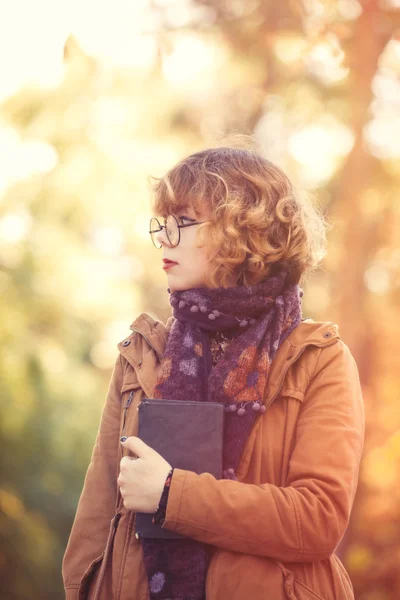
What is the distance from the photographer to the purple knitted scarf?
1.64 metres

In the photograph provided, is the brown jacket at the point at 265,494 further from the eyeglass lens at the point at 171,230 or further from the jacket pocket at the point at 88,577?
the eyeglass lens at the point at 171,230

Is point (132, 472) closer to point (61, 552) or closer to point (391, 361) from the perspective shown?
point (61, 552)

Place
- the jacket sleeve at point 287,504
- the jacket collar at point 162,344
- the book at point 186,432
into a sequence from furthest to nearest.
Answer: the jacket collar at point 162,344
the book at point 186,432
the jacket sleeve at point 287,504

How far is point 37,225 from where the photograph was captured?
3.76m

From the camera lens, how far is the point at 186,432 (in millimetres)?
1665

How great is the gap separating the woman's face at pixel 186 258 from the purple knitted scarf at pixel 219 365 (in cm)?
3

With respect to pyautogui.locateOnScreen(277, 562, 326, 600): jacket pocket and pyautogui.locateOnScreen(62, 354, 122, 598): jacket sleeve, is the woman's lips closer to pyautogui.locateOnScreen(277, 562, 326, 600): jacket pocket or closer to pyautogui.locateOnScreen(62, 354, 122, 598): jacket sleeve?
pyautogui.locateOnScreen(62, 354, 122, 598): jacket sleeve

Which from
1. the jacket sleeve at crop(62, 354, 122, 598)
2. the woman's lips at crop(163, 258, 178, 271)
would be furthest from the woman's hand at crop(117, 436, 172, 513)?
the woman's lips at crop(163, 258, 178, 271)

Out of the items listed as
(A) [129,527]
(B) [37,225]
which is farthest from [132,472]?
(B) [37,225]

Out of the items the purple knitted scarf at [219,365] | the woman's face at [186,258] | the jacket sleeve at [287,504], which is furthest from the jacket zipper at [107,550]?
the woman's face at [186,258]

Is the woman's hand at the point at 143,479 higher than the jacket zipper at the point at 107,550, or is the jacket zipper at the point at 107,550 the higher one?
the woman's hand at the point at 143,479

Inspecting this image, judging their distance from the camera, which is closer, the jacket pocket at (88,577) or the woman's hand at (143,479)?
the woman's hand at (143,479)

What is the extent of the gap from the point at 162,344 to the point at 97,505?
485 millimetres

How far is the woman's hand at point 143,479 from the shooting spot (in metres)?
1.58
